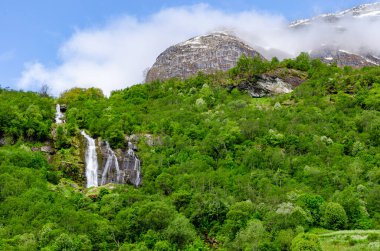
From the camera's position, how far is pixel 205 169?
10181 centimetres

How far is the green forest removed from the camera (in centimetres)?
7444

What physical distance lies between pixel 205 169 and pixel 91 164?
24.0 meters

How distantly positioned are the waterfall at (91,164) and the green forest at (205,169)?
5.21 ft

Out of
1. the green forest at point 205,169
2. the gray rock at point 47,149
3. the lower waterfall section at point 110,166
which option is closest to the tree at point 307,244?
the green forest at point 205,169

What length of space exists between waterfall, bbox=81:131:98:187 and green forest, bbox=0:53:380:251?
62.5 inches

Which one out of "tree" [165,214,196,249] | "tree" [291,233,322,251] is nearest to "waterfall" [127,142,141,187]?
"tree" [165,214,196,249]

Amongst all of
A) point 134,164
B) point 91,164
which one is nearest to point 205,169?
point 134,164

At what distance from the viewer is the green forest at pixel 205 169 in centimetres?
7444

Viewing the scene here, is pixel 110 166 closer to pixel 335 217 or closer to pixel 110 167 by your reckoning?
pixel 110 167

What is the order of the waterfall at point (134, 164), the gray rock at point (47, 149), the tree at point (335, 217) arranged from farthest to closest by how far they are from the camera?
the gray rock at point (47, 149) < the waterfall at point (134, 164) < the tree at point (335, 217)

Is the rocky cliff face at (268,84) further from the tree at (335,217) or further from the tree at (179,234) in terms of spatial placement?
the tree at (179,234)

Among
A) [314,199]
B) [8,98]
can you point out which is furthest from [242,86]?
[314,199]

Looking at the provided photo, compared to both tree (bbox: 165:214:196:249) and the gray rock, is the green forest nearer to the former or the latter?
tree (bbox: 165:214:196:249)

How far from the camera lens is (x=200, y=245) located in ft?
243
